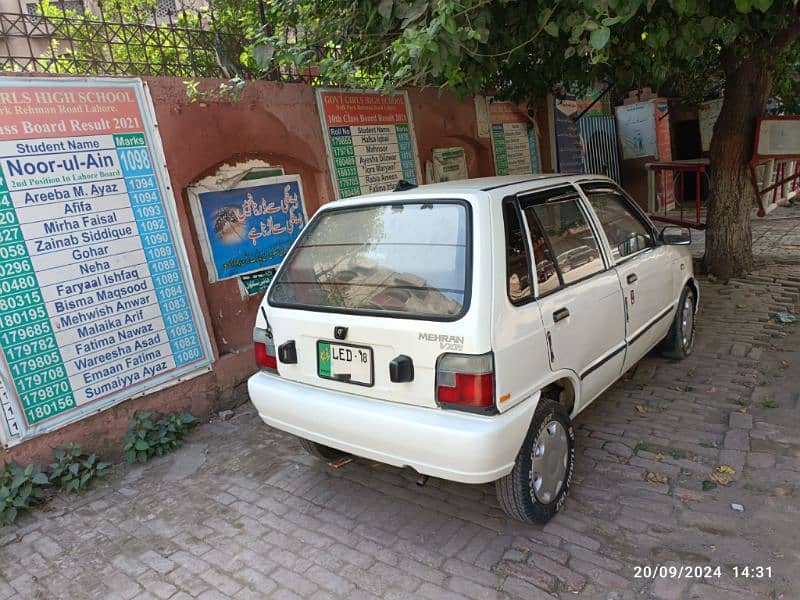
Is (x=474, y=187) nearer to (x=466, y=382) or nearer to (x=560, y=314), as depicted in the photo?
(x=560, y=314)

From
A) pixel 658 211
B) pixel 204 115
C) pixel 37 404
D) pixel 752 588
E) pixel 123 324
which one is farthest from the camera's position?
pixel 658 211

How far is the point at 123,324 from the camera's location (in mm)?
4020

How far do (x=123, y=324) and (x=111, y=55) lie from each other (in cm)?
198

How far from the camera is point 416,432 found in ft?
8.34

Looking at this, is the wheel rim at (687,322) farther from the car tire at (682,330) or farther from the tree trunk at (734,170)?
the tree trunk at (734,170)

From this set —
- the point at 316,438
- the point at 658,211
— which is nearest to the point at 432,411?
the point at 316,438

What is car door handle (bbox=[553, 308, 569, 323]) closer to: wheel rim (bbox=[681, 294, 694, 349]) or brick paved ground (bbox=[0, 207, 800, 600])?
brick paved ground (bbox=[0, 207, 800, 600])

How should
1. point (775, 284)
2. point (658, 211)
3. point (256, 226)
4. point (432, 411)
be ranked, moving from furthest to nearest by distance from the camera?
point (658, 211) < point (775, 284) < point (256, 226) < point (432, 411)

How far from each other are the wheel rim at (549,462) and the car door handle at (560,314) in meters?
0.54

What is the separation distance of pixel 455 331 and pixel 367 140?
4.01 metres

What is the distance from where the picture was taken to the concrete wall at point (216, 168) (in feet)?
13.0

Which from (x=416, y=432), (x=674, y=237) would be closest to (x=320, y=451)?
(x=416, y=432)

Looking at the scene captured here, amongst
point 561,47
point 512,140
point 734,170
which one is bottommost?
point 734,170

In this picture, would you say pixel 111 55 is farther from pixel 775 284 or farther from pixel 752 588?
pixel 775 284
